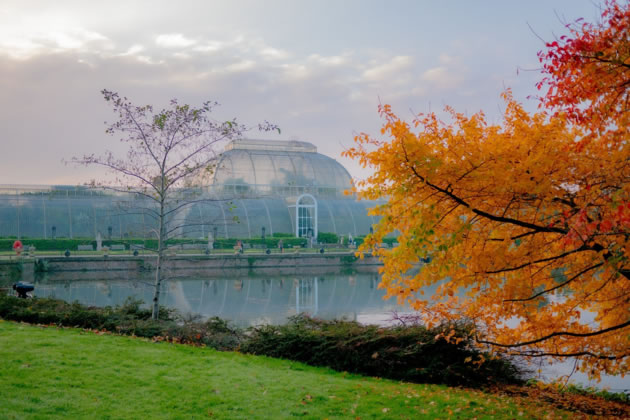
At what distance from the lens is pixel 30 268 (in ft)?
106

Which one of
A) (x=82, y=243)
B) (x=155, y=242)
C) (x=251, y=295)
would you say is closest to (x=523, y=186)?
(x=251, y=295)

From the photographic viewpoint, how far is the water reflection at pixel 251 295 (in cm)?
2044

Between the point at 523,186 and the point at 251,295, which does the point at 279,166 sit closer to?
the point at 251,295

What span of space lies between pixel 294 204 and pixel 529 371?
42.7m

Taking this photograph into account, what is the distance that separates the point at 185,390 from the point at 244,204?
146ft

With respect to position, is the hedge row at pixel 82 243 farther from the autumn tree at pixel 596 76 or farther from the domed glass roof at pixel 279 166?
the autumn tree at pixel 596 76

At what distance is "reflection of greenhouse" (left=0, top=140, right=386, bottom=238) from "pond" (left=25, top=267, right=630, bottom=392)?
7091 millimetres

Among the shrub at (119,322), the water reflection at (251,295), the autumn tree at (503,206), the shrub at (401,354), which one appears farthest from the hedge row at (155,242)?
the autumn tree at (503,206)

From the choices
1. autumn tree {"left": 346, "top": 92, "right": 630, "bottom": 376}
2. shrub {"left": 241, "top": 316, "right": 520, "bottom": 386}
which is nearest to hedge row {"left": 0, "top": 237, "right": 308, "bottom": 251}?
shrub {"left": 241, "top": 316, "right": 520, "bottom": 386}

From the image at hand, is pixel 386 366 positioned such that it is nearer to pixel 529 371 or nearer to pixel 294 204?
pixel 529 371

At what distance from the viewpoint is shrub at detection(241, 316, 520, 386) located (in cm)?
1018

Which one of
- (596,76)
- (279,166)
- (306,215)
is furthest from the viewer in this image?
(279,166)

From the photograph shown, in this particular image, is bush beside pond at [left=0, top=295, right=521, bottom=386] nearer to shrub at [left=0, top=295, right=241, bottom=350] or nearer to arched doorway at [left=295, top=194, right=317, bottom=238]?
shrub at [left=0, top=295, right=241, bottom=350]

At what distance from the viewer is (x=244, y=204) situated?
2036 inches
